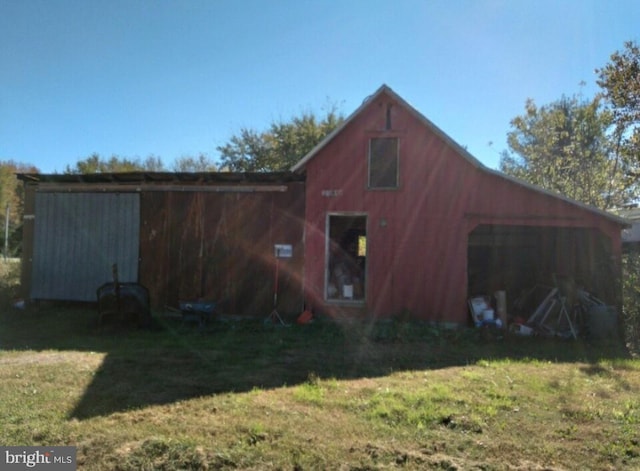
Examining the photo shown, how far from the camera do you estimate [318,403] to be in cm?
495

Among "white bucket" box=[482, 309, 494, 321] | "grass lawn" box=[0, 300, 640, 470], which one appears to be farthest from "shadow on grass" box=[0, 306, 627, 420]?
"white bucket" box=[482, 309, 494, 321]

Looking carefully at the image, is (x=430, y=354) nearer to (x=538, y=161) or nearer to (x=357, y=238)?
(x=357, y=238)

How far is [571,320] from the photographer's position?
1006 centimetres

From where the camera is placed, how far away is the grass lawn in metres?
3.75

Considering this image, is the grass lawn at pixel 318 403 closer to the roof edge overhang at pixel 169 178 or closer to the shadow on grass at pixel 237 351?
the shadow on grass at pixel 237 351

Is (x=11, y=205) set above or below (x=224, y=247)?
above

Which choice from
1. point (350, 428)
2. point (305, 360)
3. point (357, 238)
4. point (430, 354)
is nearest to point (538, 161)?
point (357, 238)

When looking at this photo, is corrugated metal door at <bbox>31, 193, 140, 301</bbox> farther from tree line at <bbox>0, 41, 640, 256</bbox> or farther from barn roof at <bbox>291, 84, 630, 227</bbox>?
tree line at <bbox>0, 41, 640, 256</bbox>

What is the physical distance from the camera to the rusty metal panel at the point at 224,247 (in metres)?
10.8

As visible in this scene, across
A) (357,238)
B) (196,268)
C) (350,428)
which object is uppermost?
(357,238)

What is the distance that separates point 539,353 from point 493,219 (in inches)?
132

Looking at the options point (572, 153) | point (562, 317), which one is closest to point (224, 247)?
point (562, 317)

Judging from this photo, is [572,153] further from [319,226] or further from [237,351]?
[237,351]

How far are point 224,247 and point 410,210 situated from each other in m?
4.69
